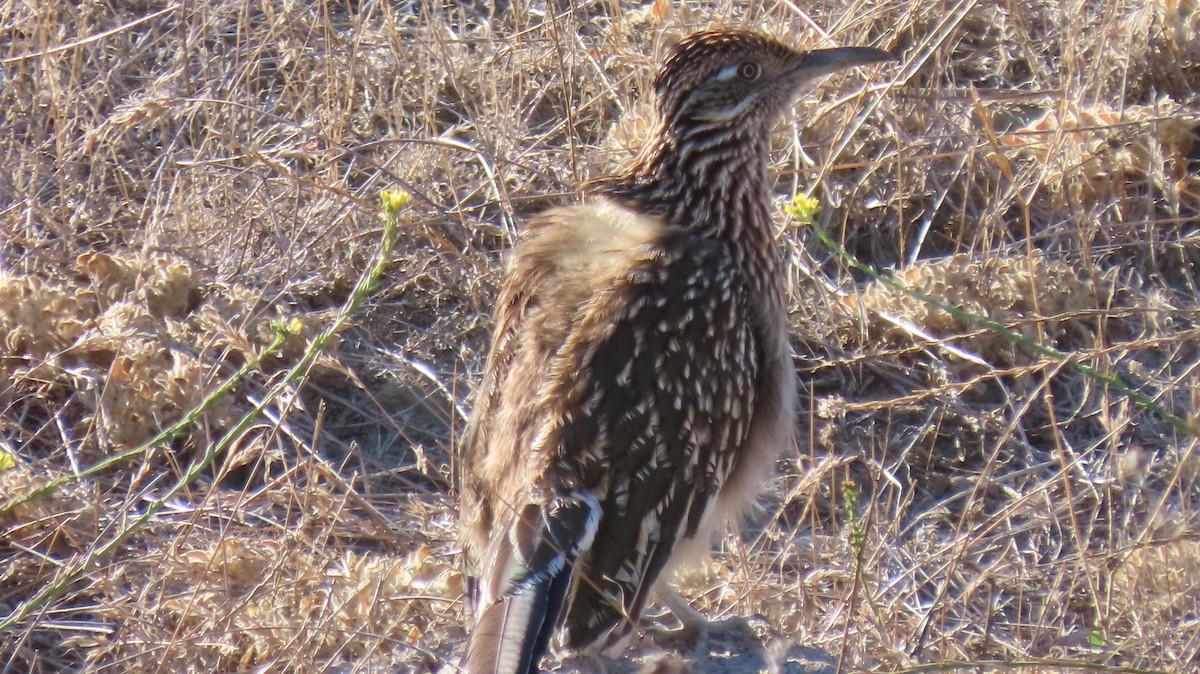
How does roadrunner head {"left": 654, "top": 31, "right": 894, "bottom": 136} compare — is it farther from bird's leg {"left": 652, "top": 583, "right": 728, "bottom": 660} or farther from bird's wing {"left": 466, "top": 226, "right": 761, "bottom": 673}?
bird's leg {"left": 652, "top": 583, "right": 728, "bottom": 660}

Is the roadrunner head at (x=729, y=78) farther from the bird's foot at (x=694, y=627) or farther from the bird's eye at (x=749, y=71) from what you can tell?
the bird's foot at (x=694, y=627)

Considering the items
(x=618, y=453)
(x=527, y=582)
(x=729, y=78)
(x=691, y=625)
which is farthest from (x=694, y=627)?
(x=729, y=78)

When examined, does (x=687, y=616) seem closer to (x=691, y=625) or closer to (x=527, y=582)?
(x=691, y=625)

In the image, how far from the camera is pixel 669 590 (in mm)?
4262

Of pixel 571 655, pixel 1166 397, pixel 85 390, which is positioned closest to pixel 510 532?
pixel 571 655

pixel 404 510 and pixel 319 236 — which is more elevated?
pixel 319 236

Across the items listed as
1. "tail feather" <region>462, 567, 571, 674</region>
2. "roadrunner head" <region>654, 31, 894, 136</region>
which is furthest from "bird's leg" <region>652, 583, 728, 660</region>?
"roadrunner head" <region>654, 31, 894, 136</region>

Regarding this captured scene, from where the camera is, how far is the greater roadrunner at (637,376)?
146 inches

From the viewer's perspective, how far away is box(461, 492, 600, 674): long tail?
134 inches

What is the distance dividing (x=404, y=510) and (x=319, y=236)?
4.83ft

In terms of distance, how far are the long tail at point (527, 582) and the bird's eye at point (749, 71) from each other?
59.4 inches

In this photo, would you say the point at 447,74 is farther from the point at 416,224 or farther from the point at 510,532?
the point at 510,532

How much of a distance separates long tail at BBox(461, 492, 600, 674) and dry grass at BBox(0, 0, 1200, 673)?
1.80ft

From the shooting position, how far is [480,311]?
5746 mm
